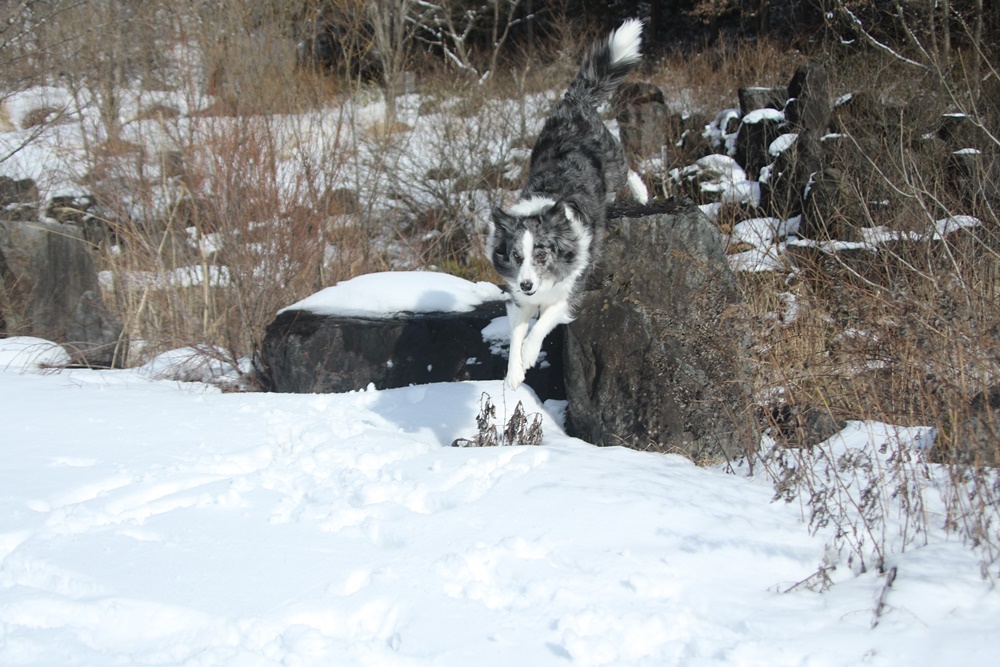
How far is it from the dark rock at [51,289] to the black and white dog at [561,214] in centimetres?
388

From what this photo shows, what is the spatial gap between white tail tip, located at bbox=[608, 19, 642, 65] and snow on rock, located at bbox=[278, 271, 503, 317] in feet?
6.73

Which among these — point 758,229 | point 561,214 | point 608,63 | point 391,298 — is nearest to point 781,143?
point 758,229

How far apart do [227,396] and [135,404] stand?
594 mm

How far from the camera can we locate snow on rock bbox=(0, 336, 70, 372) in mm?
5573

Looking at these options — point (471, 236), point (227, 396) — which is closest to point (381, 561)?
point (227, 396)

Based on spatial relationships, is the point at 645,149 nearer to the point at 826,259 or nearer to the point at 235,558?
the point at 826,259

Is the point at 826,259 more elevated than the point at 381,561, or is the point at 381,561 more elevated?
the point at 826,259

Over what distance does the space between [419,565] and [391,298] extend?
11.0 ft

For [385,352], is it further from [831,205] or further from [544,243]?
[831,205]

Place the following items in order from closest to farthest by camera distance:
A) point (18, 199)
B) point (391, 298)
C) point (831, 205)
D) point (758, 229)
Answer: point (391, 298) → point (758, 229) → point (831, 205) → point (18, 199)

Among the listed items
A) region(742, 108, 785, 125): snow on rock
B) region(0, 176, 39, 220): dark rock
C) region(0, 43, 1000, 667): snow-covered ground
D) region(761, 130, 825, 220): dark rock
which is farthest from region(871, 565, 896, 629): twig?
region(742, 108, 785, 125): snow on rock

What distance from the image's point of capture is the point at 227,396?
4.51 m

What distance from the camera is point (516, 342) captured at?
164 inches

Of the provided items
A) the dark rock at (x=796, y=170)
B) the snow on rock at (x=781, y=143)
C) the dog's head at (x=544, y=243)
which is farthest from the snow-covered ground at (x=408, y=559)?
the snow on rock at (x=781, y=143)
